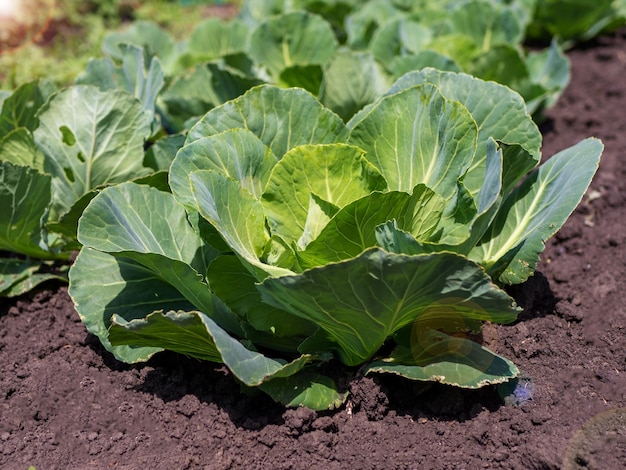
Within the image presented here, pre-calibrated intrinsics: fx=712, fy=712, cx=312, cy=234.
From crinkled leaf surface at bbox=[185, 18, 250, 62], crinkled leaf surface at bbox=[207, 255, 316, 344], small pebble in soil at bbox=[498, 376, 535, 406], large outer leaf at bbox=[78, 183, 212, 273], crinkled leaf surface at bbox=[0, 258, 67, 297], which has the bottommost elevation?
crinkled leaf surface at bbox=[0, 258, 67, 297]

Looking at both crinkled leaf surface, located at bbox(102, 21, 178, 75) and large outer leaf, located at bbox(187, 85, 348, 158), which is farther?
crinkled leaf surface, located at bbox(102, 21, 178, 75)

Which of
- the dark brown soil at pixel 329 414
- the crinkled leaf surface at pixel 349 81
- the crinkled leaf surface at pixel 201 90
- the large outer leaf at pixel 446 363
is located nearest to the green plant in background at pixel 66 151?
the dark brown soil at pixel 329 414

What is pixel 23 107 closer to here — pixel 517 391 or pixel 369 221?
pixel 369 221

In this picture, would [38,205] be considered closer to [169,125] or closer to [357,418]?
[169,125]

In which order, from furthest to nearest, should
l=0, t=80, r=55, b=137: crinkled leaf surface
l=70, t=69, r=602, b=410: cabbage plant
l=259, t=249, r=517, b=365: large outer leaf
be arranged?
1. l=0, t=80, r=55, b=137: crinkled leaf surface
2. l=70, t=69, r=602, b=410: cabbage plant
3. l=259, t=249, r=517, b=365: large outer leaf

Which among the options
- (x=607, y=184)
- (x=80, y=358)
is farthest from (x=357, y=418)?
(x=607, y=184)

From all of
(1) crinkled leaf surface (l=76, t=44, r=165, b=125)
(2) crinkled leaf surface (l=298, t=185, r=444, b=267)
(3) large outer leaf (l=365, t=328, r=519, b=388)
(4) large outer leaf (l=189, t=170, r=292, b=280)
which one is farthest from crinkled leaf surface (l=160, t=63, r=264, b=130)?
(3) large outer leaf (l=365, t=328, r=519, b=388)

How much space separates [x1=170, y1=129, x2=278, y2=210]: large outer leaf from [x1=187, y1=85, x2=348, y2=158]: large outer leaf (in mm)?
214

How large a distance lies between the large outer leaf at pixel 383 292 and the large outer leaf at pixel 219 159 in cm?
52

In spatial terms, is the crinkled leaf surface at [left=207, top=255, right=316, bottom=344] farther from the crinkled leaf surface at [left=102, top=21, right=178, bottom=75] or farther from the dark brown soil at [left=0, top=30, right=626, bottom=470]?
the crinkled leaf surface at [left=102, top=21, right=178, bottom=75]

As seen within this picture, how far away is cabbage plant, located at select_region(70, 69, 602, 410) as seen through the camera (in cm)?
236

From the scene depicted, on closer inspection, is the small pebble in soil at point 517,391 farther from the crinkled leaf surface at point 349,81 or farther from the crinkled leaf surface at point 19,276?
the crinkled leaf surface at point 19,276

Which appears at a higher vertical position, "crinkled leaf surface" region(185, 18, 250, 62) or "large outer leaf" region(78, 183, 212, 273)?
"large outer leaf" region(78, 183, 212, 273)

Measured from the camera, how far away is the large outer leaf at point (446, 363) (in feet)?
8.39
